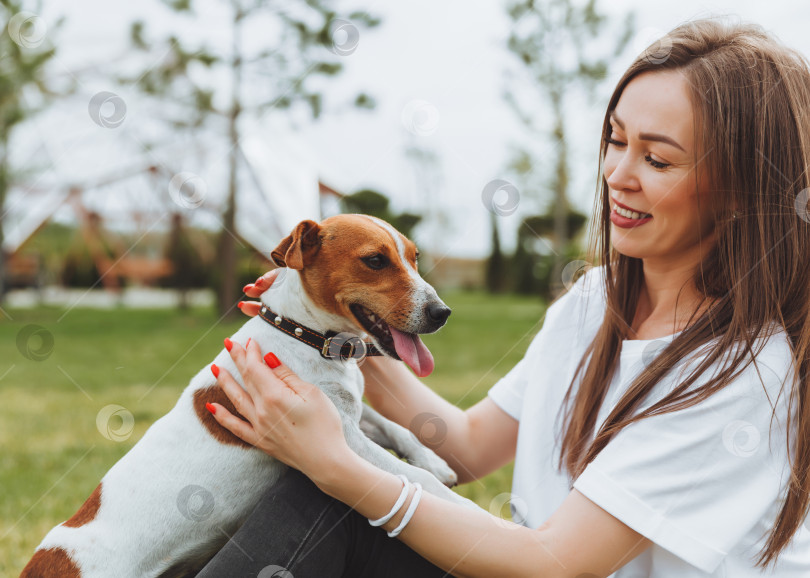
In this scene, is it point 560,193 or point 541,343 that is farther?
point 560,193

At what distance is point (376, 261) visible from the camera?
193cm

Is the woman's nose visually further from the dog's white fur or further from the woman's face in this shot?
the dog's white fur

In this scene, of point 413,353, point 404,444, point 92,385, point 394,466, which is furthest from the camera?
point 92,385

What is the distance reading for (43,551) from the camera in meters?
1.64

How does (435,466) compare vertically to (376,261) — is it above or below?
below

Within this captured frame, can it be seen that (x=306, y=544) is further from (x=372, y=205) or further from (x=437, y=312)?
(x=372, y=205)

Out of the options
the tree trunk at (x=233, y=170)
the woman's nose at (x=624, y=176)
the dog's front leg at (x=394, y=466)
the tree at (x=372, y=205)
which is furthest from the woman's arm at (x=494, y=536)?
the tree trunk at (x=233, y=170)

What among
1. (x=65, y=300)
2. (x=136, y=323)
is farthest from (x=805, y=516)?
(x=65, y=300)

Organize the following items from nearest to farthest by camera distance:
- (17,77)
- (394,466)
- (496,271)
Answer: (394,466)
(17,77)
(496,271)

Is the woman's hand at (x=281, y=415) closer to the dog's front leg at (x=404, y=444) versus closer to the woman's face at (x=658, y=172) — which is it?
the dog's front leg at (x=404, y=444)

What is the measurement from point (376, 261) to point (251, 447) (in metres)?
0.61

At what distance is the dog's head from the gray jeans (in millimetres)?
459

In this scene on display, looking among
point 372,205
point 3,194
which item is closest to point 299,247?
point 372,205

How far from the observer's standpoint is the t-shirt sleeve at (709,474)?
4.46 ft
